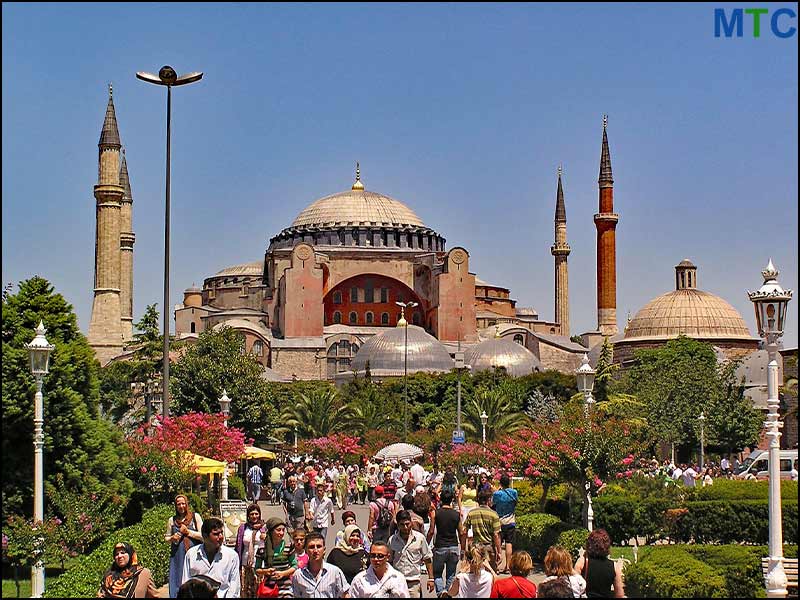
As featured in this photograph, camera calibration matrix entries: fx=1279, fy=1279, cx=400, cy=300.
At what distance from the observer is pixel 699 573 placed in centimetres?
1046

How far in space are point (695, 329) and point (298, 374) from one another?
68.1 feet

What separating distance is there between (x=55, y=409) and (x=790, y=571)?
28.0ft

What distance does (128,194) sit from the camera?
64562 mm

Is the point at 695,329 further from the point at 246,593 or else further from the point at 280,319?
the point at 246,593

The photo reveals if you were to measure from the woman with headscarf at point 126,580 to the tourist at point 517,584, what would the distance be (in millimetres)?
2097

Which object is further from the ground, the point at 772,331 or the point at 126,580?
the point at 772,331

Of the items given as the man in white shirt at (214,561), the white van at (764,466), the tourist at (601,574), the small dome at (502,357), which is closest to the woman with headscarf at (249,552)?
the man in white shirt at (214,561)

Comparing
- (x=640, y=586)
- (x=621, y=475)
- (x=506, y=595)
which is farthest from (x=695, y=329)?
(x=506, y=595)

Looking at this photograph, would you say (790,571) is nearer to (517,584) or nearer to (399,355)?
(517,584)

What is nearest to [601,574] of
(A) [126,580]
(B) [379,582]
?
(B) [379,582]

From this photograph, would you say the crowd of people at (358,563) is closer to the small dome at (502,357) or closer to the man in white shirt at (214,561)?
the man in white shirt at (214,561)

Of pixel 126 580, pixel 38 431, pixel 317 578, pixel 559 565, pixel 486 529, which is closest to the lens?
pixel 559 565

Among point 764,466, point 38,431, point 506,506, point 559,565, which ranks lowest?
point 764,466

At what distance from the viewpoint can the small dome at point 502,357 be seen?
64625 mm
